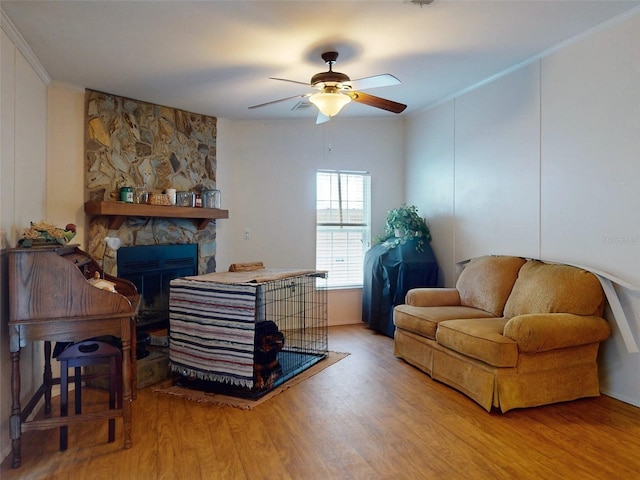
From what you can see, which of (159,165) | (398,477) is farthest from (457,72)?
(398,477)

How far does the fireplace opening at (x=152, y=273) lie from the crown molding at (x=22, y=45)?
1.55m

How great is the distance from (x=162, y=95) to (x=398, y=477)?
364 cm

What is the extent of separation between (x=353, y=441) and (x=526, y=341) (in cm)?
128

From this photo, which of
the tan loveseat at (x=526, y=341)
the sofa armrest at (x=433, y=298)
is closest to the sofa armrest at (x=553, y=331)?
the tan loveseat at (x=526, y=341)

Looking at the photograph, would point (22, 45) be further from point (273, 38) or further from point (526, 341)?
point (526, 341)

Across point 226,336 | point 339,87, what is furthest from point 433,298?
point 339,87

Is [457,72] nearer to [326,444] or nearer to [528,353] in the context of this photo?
[528,353]

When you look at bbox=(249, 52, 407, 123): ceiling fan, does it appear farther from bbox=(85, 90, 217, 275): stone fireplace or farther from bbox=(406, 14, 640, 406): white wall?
bbox=(85, 90, 217, 275): stone fireplace

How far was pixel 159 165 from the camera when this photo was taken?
14.0 feet

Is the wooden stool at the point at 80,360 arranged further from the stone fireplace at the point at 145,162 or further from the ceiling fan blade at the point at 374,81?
the ceiling fan blade at the point at 374,81

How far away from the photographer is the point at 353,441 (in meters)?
2.49

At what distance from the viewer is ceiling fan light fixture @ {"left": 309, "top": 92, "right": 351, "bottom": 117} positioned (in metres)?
3.02

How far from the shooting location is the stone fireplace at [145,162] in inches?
148

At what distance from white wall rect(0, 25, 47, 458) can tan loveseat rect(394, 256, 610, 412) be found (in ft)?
9.39
